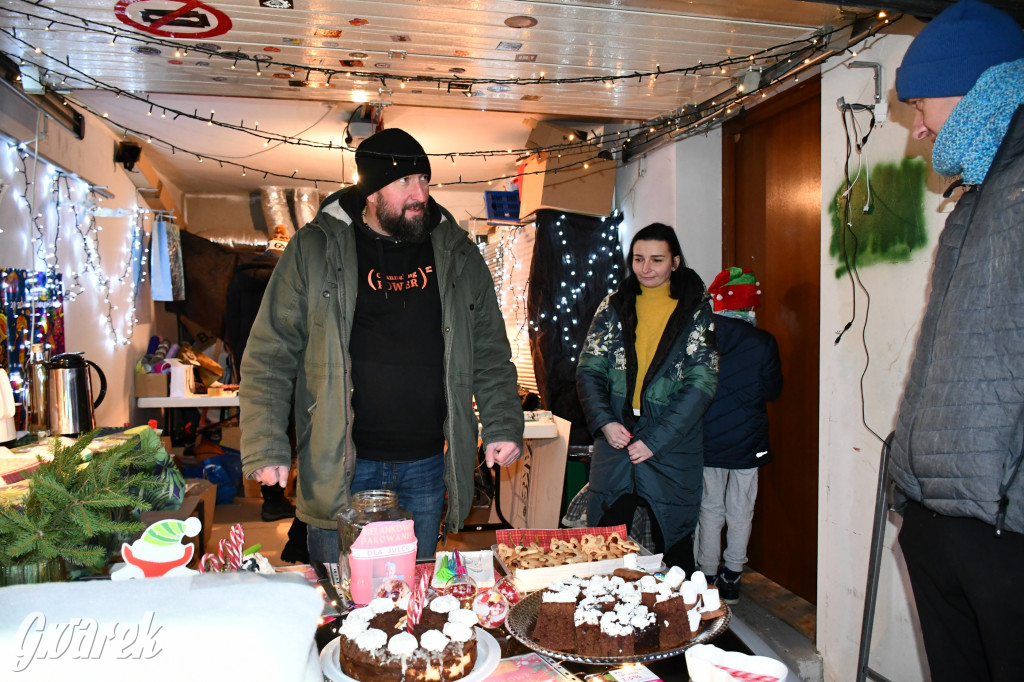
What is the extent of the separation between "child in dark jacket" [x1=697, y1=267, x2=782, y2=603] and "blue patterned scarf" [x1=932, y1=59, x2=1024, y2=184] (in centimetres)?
206

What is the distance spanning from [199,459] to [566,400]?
10.3 feet

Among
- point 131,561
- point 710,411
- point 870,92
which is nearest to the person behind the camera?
point 131,561

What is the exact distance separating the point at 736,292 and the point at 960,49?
83.3 inches

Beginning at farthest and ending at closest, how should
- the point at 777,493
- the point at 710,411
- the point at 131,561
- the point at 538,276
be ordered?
the point at 538,276, the point at 777,493, the point at 710,411, the point at 131,561

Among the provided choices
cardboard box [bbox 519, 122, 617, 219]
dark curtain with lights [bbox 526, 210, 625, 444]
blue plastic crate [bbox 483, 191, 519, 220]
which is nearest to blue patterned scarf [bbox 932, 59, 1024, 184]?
cardboard box [bbox 519, 122, 617, 219]

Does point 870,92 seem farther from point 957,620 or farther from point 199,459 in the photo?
point 199,459

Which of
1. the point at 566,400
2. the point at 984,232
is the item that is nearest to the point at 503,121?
the point at 566,400

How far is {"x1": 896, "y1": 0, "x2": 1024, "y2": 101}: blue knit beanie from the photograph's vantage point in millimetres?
1551

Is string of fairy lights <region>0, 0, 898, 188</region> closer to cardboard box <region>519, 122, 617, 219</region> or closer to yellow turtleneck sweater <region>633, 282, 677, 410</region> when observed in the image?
cardboard box <region>519, 122, 617, 219</region>

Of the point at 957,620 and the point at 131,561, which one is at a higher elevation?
the point at 131,561

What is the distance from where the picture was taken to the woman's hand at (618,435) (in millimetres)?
2889

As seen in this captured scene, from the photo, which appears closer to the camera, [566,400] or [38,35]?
[38,35]

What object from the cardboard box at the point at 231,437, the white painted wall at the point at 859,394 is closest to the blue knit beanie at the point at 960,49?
the white painted wall at the point at 859,394

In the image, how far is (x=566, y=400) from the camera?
17.1 ft
